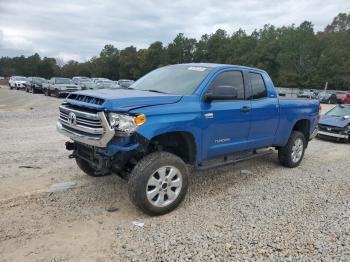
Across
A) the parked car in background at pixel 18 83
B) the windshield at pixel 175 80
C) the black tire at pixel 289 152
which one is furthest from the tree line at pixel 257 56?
the windshield at pixel 175 80

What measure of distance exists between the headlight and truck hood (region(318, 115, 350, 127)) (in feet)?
29.8

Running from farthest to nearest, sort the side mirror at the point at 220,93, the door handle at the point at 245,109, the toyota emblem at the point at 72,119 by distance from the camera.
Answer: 1. the door handle at the point at 245,109
2. the side mirror at the point at 220,93
3. the toyota emblem at the point at 72,119

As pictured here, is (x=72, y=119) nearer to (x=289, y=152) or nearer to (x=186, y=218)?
(x=186, y=218)

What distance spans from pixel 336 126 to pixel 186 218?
8519 millimetres

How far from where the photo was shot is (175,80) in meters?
5.52

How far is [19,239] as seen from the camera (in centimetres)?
384

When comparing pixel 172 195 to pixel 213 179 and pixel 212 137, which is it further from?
pixel 213 179

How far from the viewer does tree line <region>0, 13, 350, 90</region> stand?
72.3 meters

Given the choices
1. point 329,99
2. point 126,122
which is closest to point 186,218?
point 126,122

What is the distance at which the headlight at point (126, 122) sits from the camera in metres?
4.21

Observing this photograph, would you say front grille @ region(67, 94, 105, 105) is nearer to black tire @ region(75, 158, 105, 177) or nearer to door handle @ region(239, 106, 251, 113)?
black tire @ region(75, 158, 105, 177)

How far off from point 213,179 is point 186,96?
6.50 feet

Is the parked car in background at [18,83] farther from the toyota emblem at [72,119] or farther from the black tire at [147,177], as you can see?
the black tire at [147,177]

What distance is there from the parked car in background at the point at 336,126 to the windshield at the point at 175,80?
291 inches
